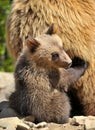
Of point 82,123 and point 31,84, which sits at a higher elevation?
point 31,84

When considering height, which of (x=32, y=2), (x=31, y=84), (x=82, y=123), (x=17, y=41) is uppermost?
(x=32, y=2)

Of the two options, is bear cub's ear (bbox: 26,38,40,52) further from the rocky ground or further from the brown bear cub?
the rocky ground

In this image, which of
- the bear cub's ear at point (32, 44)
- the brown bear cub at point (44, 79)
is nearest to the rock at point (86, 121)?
the brown bear cub at point (44, 79)

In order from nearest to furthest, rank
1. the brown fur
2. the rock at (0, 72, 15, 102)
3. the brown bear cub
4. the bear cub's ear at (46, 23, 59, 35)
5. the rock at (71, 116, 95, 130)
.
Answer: the rock at (71, 116, 95, 130)
the brown bear cub
the bear cub's ear at (46, 23, 59, 35)
the brown fur
the rock at (0, 72, 15, 102)

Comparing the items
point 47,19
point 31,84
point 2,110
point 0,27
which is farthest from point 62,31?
point 0,27

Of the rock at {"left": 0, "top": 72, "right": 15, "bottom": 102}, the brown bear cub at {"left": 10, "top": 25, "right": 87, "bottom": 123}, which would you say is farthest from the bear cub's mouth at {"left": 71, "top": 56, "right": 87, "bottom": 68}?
the rock at {"left": 0, "top": 72, "right": 15, "bottom": 102}

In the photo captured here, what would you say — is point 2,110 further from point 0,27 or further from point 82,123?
point 0,27

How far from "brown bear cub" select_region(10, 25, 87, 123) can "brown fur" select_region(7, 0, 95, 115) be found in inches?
11.0

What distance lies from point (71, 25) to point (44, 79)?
0.78 meters

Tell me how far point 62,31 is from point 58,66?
1.75ft

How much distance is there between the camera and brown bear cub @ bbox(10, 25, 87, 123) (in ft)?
20.0

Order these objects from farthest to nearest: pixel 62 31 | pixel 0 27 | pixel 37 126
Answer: pixel 0 27
pixel 62 31
pixel 37 126

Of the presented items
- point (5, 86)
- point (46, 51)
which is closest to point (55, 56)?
point (46, 51)

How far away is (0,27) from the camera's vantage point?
591 inches
